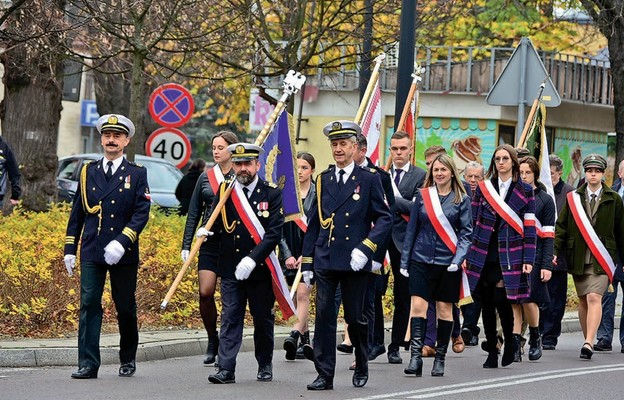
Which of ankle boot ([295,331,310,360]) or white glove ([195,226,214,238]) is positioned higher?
white glove ([195,226,214,238])

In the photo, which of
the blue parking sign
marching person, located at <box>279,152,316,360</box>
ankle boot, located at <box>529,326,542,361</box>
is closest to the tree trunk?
marching person, located at <box>279,152,316,360</box>

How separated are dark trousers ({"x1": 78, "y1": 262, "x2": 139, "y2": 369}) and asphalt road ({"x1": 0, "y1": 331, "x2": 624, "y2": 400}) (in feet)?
0.79

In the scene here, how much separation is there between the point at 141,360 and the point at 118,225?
78.9 inches

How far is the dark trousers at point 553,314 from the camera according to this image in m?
15.6

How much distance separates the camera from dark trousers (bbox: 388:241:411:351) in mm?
13609

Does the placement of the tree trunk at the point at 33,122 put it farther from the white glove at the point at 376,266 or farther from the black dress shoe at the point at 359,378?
the black dress shoe at the point at 359,378

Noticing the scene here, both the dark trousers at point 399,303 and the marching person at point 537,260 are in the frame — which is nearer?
the dark trousers at point 399,303

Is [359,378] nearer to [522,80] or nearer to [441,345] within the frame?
[441,345]

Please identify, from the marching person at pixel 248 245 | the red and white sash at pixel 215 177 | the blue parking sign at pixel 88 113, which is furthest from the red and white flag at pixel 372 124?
the blue parking sign at pixel 88 113

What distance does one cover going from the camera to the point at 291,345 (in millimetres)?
13297

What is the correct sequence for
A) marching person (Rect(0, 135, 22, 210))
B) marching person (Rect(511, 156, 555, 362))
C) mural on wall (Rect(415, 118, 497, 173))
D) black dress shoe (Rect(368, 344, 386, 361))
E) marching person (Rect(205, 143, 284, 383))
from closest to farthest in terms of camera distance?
marching person (Rect(205, 143, 284, 383))
black dress shoe (Rect(368, 344, 386, 361))
marching person (Rect(511, 156, 555, 362))
marching person (Rect(0, 135, 22, 210))
mural on wall (Rect(415, 118, 497, 173))

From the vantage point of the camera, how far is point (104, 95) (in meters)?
32.6

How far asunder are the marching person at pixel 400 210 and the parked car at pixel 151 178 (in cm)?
1356

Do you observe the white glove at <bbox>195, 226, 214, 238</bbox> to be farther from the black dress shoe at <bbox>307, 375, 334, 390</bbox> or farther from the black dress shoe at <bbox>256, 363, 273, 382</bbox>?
the black dress shoe at <bbox>307, 375, 334, 390</bbox>
